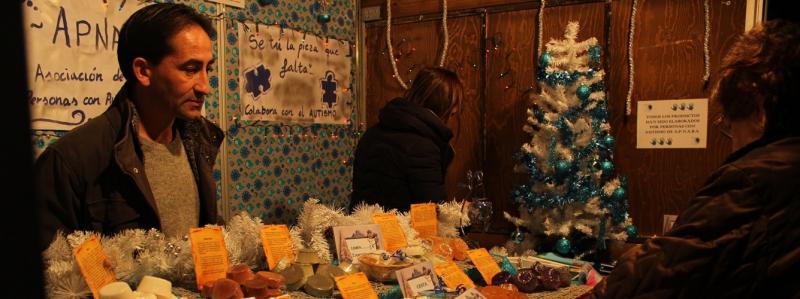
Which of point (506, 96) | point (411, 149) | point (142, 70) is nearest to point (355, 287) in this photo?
point (142, 70)

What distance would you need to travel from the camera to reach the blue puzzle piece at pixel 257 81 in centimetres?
342

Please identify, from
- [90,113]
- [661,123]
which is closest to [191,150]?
[90,113]

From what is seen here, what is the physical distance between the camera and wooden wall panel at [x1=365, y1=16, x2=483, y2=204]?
3971 mm

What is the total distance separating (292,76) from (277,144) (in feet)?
1.48

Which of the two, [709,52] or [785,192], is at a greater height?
[709,52]

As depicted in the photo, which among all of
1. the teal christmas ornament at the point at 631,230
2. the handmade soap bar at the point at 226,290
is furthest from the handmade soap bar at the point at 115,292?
the teal christmas ornament at the point at 631,230

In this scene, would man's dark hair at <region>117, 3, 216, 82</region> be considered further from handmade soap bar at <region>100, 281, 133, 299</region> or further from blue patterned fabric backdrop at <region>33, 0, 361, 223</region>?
blue patterned fabric backdrop at <region>33, 0, 361, 223</region>

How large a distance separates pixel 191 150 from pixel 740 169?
1.61m

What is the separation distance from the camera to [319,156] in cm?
399

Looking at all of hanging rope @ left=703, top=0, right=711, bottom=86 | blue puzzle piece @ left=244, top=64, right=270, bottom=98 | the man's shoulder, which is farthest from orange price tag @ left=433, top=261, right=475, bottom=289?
hanging rope @ left=703, top=0, right=711, bottom=86

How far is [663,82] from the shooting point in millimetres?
3334

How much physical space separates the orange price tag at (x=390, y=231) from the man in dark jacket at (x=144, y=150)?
22.8 inches

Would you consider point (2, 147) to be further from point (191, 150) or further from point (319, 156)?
point (319, 156)

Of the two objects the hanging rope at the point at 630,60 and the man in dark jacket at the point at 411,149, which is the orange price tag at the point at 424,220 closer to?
the man in dark jacket at the point at 411,149
